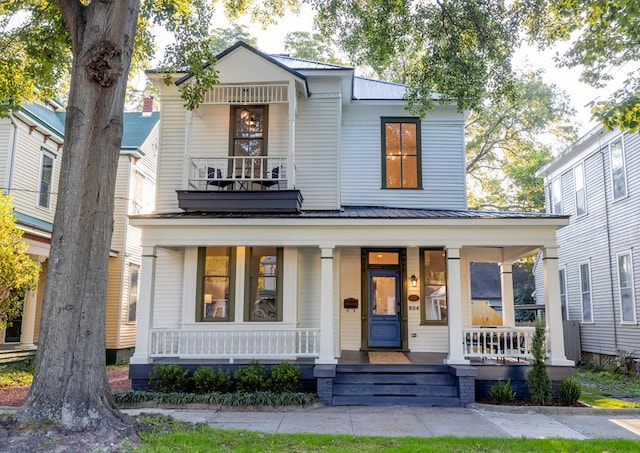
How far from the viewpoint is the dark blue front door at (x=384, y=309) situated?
1188cm

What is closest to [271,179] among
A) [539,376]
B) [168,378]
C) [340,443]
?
[168,378]

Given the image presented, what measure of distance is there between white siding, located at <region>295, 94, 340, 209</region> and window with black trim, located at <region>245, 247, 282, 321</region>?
1.49m

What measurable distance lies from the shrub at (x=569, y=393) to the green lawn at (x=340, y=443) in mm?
2475

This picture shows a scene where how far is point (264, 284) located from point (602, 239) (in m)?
10.9

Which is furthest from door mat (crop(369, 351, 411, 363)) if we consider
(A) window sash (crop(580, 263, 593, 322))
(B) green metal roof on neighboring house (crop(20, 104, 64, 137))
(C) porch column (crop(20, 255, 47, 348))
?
(B) green metal roof on neighboring house (crop(20, 104, 64, 137))

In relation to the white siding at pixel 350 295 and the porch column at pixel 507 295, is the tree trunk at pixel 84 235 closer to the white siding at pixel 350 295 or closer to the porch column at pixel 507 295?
the white siding at pixel 350 295

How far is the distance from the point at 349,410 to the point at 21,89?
965 centimetres

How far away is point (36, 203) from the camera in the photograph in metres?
14.9

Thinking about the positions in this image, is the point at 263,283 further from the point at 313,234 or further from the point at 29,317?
the point at 29,317

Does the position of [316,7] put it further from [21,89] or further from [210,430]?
[210,430]

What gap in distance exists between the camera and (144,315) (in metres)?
9.88

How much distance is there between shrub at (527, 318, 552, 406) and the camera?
8.96 metres

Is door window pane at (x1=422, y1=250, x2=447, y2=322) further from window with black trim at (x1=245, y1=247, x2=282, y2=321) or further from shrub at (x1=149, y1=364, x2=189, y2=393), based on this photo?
shrub at (x1=149, y1=364, x2=189, y2=393)

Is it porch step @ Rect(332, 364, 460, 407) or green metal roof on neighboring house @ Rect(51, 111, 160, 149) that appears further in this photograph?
green metal roof on neighboring house @ Rect(51, 111, 160, 149)
